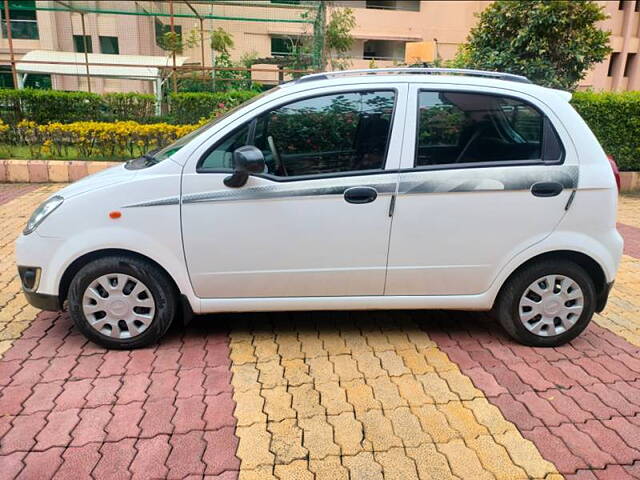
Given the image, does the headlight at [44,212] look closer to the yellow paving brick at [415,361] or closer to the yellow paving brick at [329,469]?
the yellow paving brick at [329,469]

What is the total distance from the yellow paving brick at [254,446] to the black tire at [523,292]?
1884mm

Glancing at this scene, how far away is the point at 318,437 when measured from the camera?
106 inches

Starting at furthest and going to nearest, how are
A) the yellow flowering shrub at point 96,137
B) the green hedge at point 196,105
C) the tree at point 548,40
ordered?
the green hedge at point 196,105 < the yellow flowering shrub at point 96,137 < the tree at point 548,40

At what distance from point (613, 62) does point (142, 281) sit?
35.2 m

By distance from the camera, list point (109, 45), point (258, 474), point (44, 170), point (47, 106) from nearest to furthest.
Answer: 1. point (258, 474)
2. point (44, 170)
3. point (47, 106)
4. point (109, 45)

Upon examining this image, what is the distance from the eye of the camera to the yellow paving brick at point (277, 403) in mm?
2857

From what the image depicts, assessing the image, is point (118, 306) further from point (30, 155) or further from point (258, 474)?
point (30, 155)

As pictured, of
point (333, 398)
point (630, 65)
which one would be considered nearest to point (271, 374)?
point (333, 398)

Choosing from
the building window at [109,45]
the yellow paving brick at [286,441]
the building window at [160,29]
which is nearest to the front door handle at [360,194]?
the yellow paving brick at [286,441]

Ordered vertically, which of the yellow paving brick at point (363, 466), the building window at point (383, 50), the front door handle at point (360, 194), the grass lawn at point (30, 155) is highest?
the building window at point (383, 50)

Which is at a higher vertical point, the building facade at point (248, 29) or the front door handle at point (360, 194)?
the building facade at point (248, 29)

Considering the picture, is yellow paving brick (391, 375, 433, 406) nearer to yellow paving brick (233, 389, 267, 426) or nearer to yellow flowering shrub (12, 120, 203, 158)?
yellow paving brick (233, 389, 267, 426)

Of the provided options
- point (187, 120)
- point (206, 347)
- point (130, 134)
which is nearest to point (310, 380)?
point (206, 347)

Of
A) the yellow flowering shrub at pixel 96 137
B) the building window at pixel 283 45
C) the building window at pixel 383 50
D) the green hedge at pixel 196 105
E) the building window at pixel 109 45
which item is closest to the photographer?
the yellow flowering shrub at pixel 96 137
